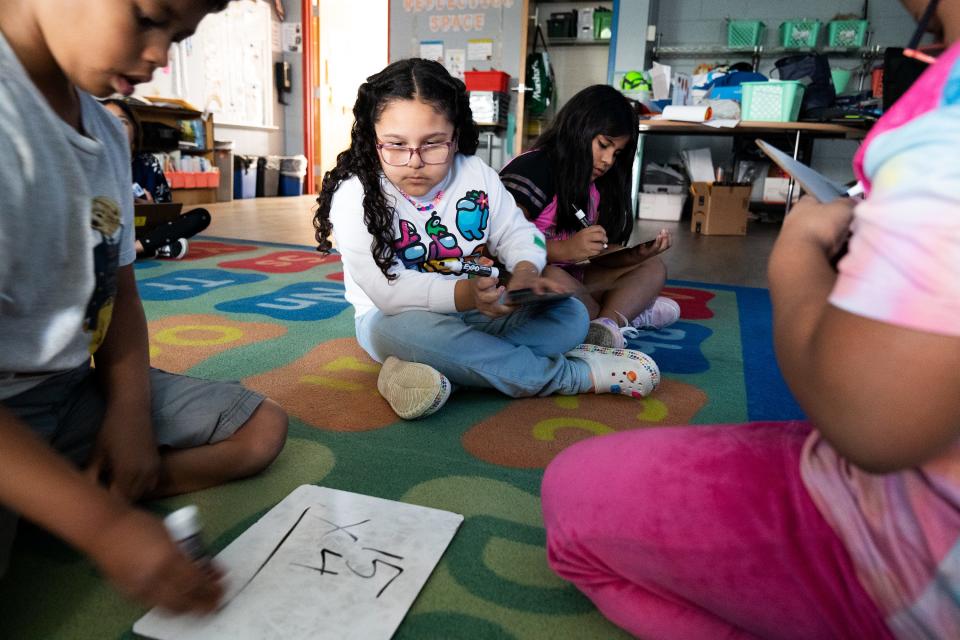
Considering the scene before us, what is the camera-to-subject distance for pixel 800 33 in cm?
409

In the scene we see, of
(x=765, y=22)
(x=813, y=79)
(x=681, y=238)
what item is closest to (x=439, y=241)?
(x=681, y=238)

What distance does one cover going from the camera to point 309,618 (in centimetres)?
51

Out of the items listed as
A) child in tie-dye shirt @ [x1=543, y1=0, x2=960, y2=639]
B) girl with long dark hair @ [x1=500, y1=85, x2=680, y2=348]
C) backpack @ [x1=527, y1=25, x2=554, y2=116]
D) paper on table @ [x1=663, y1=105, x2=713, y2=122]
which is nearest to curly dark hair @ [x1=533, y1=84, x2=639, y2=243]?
girl with long dark hair @ [x1=500, y1=85, x2=680, y2=348]

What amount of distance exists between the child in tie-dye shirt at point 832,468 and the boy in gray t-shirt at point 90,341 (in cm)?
31

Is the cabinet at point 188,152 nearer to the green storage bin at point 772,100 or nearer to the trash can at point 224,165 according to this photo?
the trash can at point 224,165

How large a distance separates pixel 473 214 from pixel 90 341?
2.16 ft

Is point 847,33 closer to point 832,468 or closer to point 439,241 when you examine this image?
point 439,241

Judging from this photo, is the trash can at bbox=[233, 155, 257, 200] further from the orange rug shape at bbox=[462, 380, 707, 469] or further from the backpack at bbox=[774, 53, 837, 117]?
the orange rug shape at bbox=[462, 380, 707, 469]

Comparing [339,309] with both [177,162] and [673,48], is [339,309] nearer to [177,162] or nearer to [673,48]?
[177,162]

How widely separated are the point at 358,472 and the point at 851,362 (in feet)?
1.87

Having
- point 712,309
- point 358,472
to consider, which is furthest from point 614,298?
point 358,472

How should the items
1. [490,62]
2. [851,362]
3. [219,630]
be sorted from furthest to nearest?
[490,62]
[219,630]
[851,362]

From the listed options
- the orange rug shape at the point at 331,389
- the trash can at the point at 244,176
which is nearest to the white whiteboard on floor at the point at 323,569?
the orange rug shape at the point at 331,389

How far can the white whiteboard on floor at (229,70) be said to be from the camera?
14.7 ft
